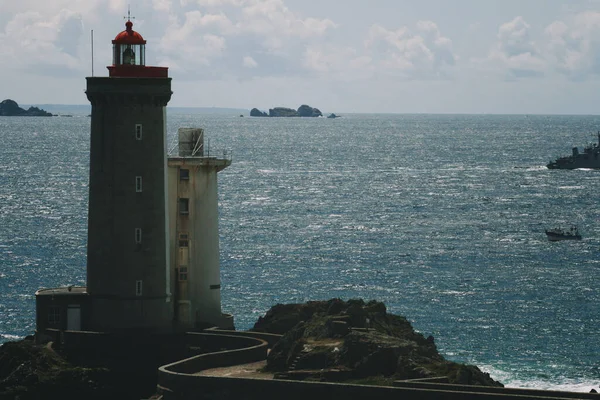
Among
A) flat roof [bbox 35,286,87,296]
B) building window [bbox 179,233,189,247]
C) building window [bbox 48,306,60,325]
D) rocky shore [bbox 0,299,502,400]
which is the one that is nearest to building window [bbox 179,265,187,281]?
building window [bbox 179,233,189,247]

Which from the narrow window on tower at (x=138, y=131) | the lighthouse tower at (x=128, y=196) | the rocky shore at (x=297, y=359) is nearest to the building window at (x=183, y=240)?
the lighthouse tower at (x=128, y=196)

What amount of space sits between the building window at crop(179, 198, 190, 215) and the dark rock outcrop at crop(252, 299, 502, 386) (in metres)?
5.87

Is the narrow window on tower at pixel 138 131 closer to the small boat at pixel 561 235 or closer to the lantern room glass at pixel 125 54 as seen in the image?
the lantern room glass at pixel 125 54

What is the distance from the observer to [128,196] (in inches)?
1674

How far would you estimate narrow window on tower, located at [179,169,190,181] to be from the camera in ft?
148

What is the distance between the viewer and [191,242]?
4484 cm

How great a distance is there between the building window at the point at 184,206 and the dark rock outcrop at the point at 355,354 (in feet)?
19.3

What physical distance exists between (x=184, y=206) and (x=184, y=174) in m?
1.11

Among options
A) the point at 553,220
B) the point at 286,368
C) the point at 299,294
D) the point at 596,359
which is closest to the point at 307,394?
the point at 286,368

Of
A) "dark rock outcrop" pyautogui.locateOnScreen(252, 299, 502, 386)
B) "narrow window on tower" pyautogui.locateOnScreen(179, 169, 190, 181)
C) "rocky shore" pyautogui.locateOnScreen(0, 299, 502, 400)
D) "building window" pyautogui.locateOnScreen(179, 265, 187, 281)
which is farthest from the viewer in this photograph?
"narrow window on tower" pyautogui.locateOnScreen(179, 169, 190, 181)

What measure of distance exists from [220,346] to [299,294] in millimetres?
33479

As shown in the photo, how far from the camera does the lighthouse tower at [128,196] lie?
42.5 meters

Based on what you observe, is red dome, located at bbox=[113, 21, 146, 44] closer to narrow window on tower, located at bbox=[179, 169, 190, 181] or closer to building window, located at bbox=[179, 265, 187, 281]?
narrow window on tower, located at bbox=[179, 169, 190, 181]

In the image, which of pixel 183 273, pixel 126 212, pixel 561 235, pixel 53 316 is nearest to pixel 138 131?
pixel 126 212
